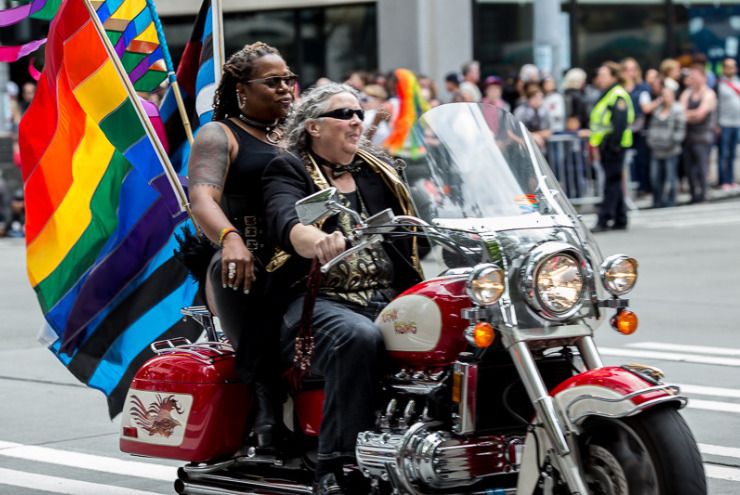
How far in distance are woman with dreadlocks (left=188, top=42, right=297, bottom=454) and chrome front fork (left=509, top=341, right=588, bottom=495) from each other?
3.81 feet

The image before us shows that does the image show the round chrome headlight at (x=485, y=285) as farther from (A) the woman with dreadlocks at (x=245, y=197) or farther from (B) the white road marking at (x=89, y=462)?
(B) the white road marking at (x=89, y=462)

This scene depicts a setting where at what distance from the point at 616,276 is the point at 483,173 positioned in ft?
1.90

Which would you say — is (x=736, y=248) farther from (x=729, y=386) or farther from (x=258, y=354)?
(x=258, y=354)

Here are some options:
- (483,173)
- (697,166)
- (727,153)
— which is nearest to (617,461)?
(483,173)

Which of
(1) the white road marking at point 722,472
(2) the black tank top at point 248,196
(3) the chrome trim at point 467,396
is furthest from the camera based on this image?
(1) the white road marking at point 722,472

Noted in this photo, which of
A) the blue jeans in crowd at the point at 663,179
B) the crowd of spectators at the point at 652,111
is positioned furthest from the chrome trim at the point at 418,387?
the blue jeans in crowd at the point at 663,179

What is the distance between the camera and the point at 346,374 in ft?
17.4

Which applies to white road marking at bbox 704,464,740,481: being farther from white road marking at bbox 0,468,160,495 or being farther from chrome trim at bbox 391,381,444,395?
white road marking at bbox 0,468,160,495

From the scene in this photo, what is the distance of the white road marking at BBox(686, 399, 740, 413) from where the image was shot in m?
8.26

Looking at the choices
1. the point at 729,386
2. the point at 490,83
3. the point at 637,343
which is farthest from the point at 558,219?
the point at 490,83

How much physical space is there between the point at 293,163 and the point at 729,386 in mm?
4212

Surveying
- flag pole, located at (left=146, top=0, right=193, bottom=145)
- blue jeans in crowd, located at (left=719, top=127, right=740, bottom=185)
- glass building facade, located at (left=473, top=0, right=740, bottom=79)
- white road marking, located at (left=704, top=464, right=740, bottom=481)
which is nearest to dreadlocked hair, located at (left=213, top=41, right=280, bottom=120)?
flag pole, located at (left=146, top=0, right=193, bottom=145)

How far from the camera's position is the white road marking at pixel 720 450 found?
7.18 m

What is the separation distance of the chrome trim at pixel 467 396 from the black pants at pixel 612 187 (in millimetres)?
13547
